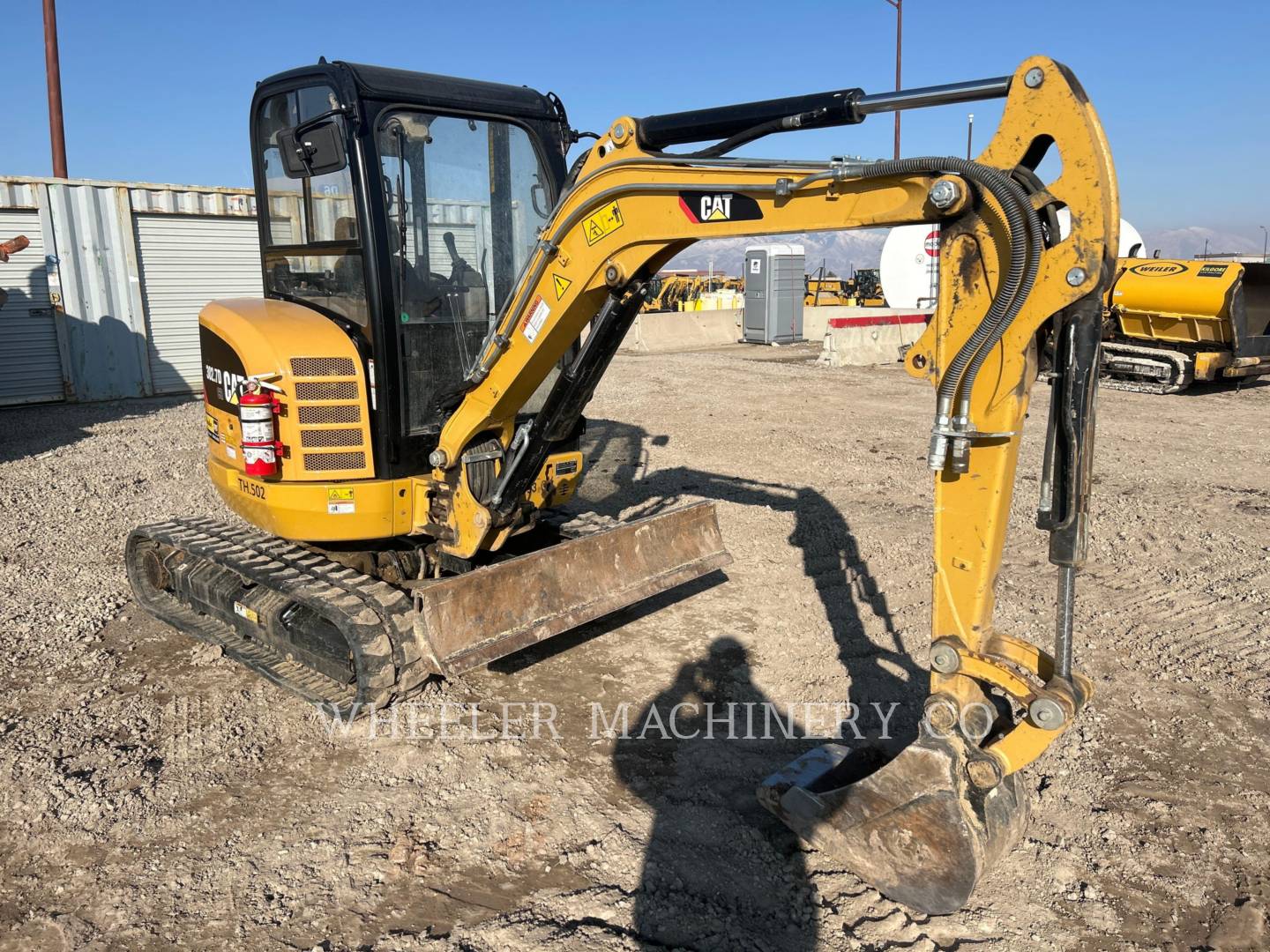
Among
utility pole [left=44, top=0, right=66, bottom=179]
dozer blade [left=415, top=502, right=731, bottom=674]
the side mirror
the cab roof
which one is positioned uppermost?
utility pole [left=44, top=0, right=66, bottom=179]

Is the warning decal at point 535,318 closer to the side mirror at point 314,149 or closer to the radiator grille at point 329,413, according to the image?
the radiator grille at point 329,413

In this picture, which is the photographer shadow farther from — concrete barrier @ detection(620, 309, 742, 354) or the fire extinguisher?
concrete barrier @ detection(620, 309, 742, 354)

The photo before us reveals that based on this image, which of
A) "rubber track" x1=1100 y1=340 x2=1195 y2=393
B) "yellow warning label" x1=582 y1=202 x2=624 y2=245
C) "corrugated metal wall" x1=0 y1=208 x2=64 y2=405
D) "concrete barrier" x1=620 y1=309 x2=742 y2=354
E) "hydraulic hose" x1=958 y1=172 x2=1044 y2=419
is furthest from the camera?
"concrete barrier" x1=620 y1=309 x2=742 y2=354

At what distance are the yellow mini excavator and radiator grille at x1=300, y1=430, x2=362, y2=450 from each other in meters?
0.01

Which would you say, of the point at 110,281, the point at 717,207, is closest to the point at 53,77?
the point at 110,281

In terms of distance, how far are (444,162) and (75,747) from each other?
3.20 meters

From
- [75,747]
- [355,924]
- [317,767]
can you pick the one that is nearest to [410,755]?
[317,767]

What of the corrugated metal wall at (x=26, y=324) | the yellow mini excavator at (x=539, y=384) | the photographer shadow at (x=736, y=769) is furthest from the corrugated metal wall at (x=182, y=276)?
the photographer shadow at (x=736, y=769)

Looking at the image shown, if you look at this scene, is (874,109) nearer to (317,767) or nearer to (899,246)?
(317,767)

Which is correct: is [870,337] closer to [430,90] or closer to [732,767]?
[430,90]

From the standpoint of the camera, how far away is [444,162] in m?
4.68

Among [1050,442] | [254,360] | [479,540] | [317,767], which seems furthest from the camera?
[479,540]

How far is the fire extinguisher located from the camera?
4.42m

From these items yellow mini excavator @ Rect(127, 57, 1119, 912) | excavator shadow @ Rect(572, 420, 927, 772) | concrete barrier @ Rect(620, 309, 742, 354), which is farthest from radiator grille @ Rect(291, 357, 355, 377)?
concrete barrier @ Rect(620, 309, 742, 354)
